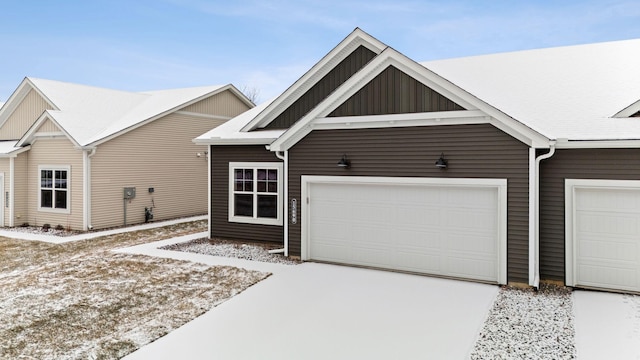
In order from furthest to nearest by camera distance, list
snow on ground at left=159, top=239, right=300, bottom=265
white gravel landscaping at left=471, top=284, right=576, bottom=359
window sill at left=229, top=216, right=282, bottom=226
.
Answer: window sill at left=229, top=216, right=282, bottom=226 < snow on ground at left=159, top=239, right=300, bottom=265 < white gravel landscaping at left=471, top=284, right=576, bottom=359

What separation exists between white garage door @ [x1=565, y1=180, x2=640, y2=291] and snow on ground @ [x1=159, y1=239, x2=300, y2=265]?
568 centimetres

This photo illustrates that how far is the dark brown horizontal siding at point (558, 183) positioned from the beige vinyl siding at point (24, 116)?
58.9 ft

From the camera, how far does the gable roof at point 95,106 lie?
49.7 ft

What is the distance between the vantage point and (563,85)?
10359 millimetres

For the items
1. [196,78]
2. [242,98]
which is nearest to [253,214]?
[242,98]

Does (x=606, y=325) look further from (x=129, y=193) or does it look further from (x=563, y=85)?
(x=129, y=193)

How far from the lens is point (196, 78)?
54906 millimetres

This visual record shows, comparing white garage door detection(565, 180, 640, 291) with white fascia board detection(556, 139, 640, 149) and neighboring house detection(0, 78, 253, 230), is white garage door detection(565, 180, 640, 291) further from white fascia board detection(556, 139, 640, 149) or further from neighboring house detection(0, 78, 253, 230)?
neighboring house detection(0, 78, 253, 230)

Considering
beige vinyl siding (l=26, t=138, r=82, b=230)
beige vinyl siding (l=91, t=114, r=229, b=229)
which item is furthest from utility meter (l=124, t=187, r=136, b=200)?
beige vinyl siding (l=26, t=138, r=82, b=230)

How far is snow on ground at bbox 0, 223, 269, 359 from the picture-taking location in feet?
18.3

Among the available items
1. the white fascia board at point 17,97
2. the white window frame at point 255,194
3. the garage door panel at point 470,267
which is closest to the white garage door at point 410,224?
the garage door panel at point 470,267

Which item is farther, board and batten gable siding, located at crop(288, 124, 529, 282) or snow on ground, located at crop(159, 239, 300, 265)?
snow on ground, located at crop(159, 239, 300, 265)

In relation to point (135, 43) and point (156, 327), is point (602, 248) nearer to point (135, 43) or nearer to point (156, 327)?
point (156, 327)

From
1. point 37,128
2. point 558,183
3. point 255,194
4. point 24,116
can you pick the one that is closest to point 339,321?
point 558,183
